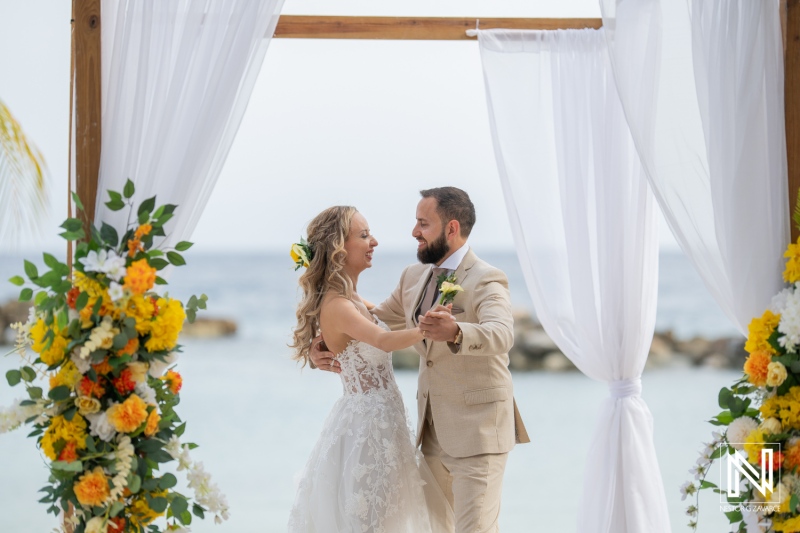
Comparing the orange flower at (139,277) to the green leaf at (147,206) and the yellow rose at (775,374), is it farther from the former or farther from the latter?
the yellow rose at (775,374)

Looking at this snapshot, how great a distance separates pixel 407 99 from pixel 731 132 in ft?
54.9

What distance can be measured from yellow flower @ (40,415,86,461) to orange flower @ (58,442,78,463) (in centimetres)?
1

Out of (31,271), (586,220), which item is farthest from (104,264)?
(586,220)

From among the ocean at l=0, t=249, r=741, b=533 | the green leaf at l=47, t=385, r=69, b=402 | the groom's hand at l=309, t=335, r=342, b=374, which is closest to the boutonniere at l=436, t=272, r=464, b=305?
the groom's hand at l=309, t=335, r=342, b=374

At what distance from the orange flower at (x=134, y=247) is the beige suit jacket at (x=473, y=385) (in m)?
1.18

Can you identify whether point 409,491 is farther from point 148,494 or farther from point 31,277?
point 31,277

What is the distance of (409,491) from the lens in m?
3.17

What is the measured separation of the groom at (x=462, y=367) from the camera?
3045mm

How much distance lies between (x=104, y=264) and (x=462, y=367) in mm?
1425

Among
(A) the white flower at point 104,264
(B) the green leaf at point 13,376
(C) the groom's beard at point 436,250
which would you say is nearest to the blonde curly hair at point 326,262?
(C) the groom's beard at point 436,250

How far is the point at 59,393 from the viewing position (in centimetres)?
263

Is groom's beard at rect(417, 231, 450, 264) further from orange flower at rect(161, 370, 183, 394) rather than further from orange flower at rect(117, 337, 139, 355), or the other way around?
orange flower at rect(117, 337, 139, 355)

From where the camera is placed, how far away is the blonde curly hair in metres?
3.33

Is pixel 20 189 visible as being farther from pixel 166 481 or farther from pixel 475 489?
pixel 475 489
